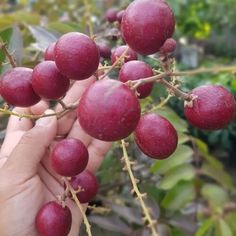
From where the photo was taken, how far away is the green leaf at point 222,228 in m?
1.03

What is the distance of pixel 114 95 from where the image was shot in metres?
0.39

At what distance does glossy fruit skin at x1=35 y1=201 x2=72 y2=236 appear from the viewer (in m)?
0.60

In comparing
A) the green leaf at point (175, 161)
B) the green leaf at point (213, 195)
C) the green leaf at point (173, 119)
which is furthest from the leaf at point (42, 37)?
the green leaf at point (213, 195)

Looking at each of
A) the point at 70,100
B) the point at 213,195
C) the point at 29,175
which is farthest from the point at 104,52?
the point at 213,195

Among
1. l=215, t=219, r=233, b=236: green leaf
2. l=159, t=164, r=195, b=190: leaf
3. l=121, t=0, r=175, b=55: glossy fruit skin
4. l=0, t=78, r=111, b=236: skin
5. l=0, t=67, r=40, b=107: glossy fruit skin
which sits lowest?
l=215, t=219, r=233, b=236: green leaf

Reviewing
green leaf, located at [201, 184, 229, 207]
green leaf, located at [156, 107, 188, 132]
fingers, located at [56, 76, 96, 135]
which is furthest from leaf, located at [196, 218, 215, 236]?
fingers, located at [56, 76, 96, 135]

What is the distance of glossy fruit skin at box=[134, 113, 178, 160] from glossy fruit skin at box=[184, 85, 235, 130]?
3 cm

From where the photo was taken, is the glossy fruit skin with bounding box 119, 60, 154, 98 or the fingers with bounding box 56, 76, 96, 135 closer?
the glossy fruit skin with bounding box 119, 60, 154, 98

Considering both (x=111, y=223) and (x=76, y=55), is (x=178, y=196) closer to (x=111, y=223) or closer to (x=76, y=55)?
(x=111, y=223)

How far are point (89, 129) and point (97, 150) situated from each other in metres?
0.44

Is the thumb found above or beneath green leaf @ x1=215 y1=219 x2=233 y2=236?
above

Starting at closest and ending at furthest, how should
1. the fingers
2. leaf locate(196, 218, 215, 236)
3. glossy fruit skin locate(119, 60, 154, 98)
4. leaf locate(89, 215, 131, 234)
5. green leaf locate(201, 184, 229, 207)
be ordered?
glossy fruit skin locate(119, 60, 154, 98), the fingers, leaf locate(89, 215, 131, 234), leaf locate(196, 218, 215, 236), green leaf locate(201, 184, 229, 207)

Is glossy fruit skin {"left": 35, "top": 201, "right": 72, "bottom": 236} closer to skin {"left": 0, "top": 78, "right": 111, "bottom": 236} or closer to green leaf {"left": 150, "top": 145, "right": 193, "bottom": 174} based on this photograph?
skin {"left": 0, "top": 78, "right": 111, "bottom": 236}

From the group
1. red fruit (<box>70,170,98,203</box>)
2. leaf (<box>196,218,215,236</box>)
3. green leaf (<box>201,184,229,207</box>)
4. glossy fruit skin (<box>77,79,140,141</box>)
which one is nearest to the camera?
glossy fruit skin (<box>77,79,140,141</box>)
